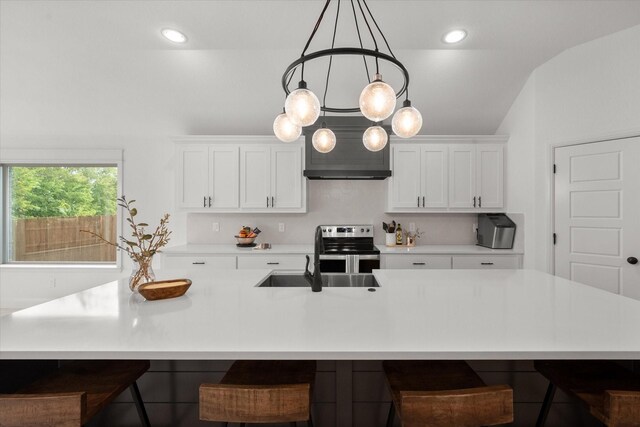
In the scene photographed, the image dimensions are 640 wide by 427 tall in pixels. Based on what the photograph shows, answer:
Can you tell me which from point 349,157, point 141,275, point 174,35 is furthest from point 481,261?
point 174,35

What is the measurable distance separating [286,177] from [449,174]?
1.95m

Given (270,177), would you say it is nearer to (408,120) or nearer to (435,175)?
(435,175)

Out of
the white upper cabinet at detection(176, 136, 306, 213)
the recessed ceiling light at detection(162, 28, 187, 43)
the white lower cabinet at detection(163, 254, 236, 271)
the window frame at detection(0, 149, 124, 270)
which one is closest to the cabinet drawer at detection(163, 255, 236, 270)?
the white lower cabinet at detection(163, 254, 236, 271)

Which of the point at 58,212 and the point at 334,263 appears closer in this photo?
the point at 334,263

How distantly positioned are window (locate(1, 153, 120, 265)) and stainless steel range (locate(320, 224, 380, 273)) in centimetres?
287

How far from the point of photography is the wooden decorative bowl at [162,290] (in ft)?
4.88

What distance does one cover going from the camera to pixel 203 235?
3963 millimetres

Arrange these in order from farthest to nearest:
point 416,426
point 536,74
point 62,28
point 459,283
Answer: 1. point 536,74
2. point 62,28
3. point 459,283
4. point 416,426

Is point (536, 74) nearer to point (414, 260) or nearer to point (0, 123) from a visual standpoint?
point (414, 260)

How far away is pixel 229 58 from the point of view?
306 centimetres

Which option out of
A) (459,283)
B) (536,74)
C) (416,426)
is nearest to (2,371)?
(416,426)

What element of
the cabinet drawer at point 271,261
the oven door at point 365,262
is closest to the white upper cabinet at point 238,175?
the cabinet drawer at point 271,261

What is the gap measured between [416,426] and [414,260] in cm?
254

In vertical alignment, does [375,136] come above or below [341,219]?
above
